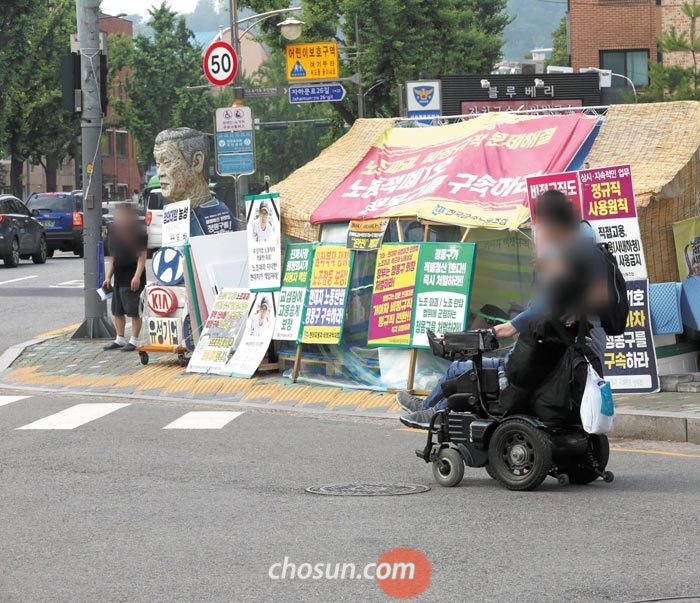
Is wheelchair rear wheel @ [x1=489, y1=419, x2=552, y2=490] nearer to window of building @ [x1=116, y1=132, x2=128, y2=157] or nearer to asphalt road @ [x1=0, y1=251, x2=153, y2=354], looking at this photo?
asphalt road @ [x1=0, y1=251, x2=153, y2=354]

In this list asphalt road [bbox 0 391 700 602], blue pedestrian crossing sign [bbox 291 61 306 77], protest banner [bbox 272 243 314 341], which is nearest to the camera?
asphalt road [bbox 0 391 700 602]

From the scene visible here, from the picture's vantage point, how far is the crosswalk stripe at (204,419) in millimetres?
12484

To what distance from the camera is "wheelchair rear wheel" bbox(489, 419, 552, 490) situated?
8766 millimetres

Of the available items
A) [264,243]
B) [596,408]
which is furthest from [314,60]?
[596,408]

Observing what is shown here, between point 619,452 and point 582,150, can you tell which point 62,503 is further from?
point 582,150

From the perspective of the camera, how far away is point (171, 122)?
90.2 metres

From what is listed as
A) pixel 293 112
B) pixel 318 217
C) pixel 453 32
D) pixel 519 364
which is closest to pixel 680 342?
pixel 318 217

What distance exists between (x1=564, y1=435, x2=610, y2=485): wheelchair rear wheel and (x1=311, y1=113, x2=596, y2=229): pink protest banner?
4.85 meters

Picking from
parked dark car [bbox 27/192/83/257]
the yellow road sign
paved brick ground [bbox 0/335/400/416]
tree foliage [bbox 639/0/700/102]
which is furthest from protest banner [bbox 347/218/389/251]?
parked dark car [bbox 27/192/83/257]

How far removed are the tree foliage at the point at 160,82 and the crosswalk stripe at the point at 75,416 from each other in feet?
250

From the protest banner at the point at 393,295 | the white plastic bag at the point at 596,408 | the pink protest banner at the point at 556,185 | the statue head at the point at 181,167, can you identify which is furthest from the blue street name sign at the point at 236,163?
the white plastic bag at the point at 596,408

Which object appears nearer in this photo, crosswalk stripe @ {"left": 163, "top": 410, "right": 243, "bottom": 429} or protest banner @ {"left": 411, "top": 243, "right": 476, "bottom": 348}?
crosswalk stripe @ {"left": 163, "top": 410, "right": 243, "bottom": 429}

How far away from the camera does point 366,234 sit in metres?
15.0

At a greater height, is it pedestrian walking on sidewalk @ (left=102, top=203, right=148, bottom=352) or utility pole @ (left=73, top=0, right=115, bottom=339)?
utility pole @ (left=73, top=0, right=115, bottom=339)
